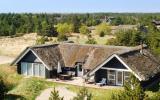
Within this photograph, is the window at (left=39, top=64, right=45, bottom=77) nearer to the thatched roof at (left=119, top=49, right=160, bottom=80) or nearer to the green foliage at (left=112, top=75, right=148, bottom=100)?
the thatched roof at (left=119, top=49, right=160, bottom=80)

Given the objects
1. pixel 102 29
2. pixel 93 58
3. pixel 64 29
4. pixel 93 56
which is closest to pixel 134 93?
pixel 93 58

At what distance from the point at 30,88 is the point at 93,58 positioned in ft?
25.6

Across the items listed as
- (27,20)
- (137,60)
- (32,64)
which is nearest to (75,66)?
(32,64)

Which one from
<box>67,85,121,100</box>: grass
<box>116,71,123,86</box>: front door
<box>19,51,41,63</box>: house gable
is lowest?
<box>67,85,121,100</box>: grass

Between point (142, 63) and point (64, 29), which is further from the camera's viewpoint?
point (64, 29)

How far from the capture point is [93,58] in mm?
40031

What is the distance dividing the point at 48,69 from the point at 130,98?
66.5 ft

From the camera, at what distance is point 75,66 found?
4097cm

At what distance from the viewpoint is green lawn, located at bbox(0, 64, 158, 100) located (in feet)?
111

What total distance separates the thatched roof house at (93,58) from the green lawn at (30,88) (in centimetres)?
194

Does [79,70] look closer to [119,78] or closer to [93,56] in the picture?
[93,56]

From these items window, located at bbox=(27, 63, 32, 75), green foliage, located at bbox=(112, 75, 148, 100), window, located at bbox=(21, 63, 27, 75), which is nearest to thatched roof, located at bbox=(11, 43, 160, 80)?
window, located at bbox=(27, 63, 32, 75)

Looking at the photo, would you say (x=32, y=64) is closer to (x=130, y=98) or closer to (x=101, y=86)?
(x=101, y=86)

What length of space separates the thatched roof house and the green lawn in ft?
6.37
